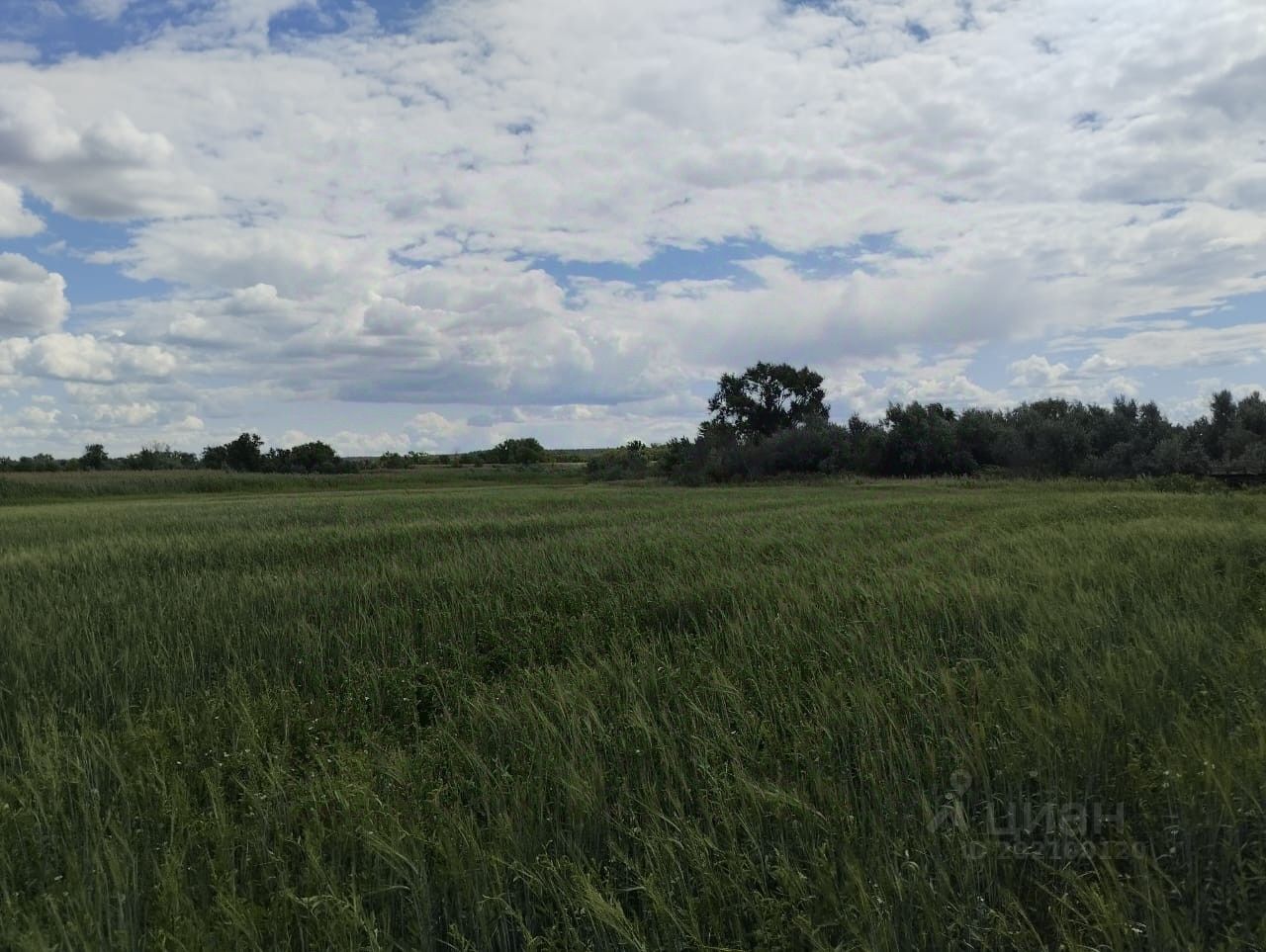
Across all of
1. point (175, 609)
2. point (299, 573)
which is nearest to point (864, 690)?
point (175, 609)

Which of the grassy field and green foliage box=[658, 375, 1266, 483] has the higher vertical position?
green foliage box=[658, 375, 1266, 483]

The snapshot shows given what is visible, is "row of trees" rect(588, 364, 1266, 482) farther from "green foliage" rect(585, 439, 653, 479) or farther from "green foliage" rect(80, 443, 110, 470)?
"green foliage" rect(80, 443, 110, 470)

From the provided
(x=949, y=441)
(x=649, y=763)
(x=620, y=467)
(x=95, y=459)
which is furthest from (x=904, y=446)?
(x=95, y=459)

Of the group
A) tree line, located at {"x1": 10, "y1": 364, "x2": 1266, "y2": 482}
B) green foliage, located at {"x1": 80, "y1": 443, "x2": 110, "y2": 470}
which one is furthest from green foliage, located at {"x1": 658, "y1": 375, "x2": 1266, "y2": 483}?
green foliage, located at {"x1": 80, "y1": 443, "x2": 110, "y2": 470}

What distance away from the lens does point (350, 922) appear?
2527 mm

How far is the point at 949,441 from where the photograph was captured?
4834 cm

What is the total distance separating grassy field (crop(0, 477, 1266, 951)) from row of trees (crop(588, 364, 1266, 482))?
33.8 m

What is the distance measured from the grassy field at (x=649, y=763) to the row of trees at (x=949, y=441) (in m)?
33.8

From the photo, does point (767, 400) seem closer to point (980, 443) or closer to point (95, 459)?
point (980, 443)

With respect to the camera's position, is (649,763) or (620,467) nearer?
(649,763)

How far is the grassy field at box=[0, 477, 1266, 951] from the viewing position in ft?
8.05

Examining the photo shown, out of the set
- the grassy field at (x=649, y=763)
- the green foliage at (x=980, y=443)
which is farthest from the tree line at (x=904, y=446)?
the grassy field at (x=649, y=763)

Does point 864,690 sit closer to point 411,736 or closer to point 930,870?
point 930,870

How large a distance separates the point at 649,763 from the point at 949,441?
49.1 meters
